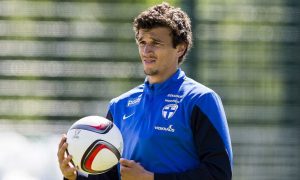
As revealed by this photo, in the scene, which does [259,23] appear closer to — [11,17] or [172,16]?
[11,17]

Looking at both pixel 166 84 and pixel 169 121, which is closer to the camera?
pixel 169 121

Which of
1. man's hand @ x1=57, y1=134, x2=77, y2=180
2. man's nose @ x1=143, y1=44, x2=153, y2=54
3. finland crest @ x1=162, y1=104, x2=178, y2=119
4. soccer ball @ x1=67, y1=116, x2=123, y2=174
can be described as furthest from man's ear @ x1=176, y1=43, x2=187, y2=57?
man's hand @ x1=57, y1=134, x2=77, y2=180

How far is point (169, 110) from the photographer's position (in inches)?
143

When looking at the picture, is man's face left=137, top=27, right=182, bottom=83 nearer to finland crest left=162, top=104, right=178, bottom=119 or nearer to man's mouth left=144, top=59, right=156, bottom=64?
man's mouth left=144, top=59, right=156, bottom=64

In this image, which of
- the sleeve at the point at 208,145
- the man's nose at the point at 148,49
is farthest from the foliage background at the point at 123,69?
the sleeve at the point at 208,145

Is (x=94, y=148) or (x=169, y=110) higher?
(x=169, y=110)

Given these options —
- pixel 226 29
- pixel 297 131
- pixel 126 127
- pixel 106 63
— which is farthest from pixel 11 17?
pixel 126 127

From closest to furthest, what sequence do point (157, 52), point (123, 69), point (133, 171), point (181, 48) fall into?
point (133, 171)
point (157, 52)
point (181, 48)
point (123, 69)

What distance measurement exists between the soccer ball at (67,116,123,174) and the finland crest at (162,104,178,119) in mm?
216

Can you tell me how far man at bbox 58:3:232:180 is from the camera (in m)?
3.57

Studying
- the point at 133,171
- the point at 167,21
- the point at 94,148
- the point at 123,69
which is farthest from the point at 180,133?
the point at 123,69

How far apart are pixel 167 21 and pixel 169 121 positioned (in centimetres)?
43

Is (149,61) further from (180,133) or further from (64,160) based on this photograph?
(64,160)

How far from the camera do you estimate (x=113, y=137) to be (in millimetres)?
3664
